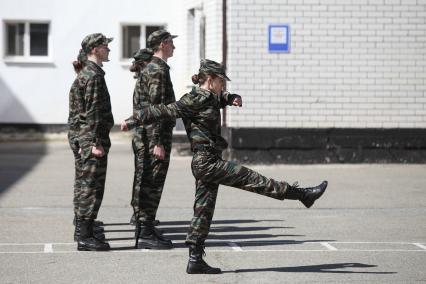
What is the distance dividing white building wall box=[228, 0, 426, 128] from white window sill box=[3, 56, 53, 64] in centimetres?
786

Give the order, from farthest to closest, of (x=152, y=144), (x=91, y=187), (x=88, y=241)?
1. (x=152, y=144)
2. (x=91, y=187)
3. (x=88, y=241)

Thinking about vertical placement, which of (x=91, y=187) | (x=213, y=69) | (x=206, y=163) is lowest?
(x=91, y=187)

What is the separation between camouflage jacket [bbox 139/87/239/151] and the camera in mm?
9148

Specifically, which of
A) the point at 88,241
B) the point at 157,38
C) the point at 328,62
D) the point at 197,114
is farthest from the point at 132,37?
the point at 197,114

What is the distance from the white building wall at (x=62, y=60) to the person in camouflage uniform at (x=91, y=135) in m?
15.0

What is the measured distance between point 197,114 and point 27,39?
1736 cm

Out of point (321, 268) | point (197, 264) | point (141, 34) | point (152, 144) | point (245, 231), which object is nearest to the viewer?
Answer: point (197, 264)

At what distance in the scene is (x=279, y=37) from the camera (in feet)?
62.4

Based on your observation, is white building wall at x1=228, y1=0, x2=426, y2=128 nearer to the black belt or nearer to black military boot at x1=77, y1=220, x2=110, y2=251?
black military boot at x1=77, y1=220, x2=110, y2=251

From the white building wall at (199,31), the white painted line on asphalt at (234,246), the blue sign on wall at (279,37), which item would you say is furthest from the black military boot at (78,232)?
the white building wall at (199,31)

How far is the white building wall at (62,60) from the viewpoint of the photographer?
1006 inches

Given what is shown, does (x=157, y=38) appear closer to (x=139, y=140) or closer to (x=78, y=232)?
(x=139, y=140)

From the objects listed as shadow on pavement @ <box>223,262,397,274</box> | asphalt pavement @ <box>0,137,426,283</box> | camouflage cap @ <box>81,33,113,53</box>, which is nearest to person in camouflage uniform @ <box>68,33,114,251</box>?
camouflage cap @ <box>81,33,113,53</box>

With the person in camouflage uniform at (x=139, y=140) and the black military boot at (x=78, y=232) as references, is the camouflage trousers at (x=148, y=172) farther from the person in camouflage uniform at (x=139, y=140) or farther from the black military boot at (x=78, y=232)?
the black military boot at (x=78, y=232)
